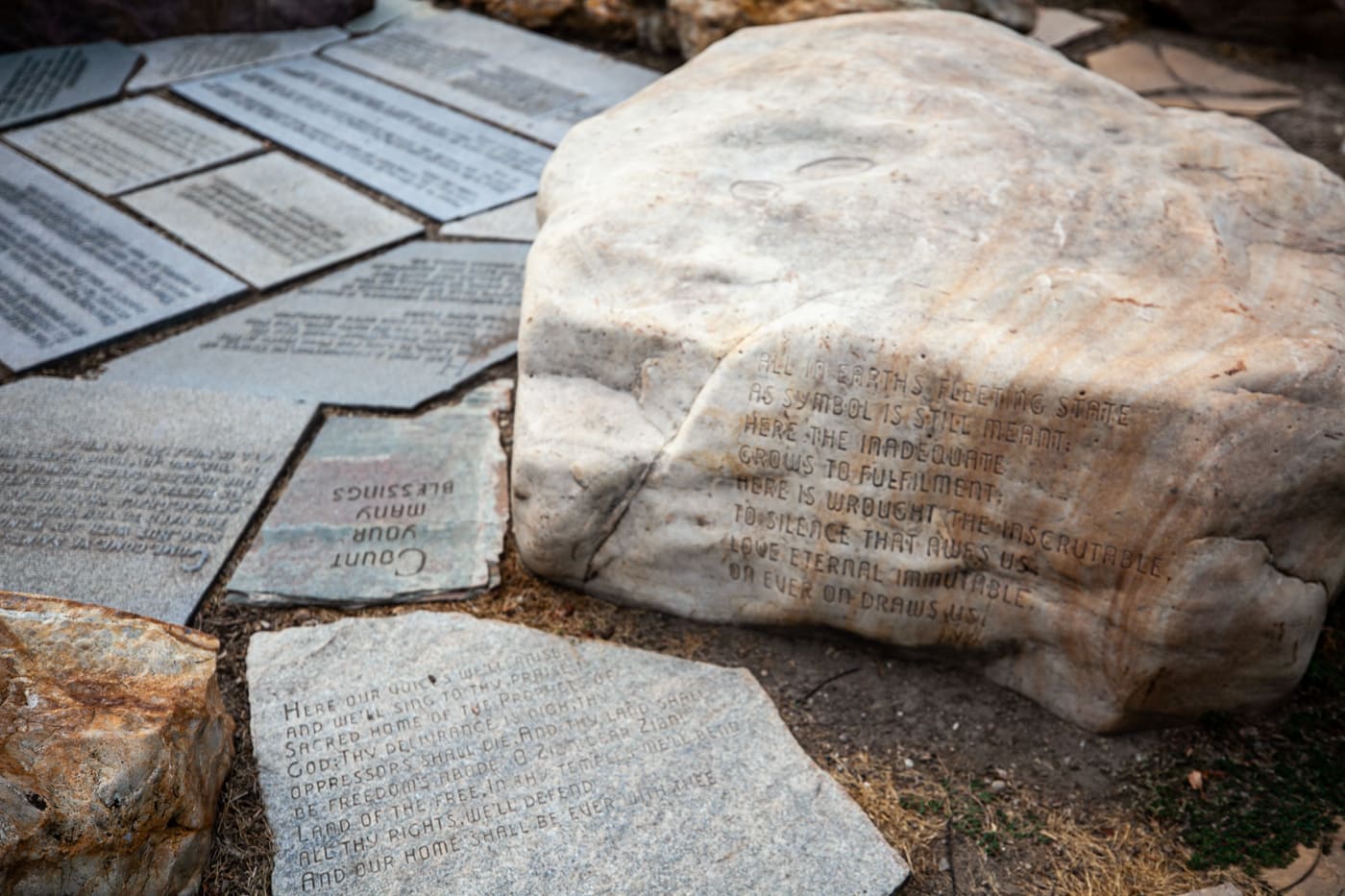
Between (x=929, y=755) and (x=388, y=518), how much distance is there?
142 centimetres

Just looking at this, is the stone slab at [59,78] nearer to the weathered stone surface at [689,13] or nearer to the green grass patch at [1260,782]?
the weathered stone surface at [689,13]

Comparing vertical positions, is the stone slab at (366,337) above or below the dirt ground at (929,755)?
above

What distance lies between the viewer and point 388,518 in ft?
9.60

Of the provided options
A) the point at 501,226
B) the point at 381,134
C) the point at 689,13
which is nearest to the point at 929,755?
the point at 501,226

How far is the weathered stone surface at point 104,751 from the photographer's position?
5.92 feet

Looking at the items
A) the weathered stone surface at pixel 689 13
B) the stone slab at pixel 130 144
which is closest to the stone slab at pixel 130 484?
the stone slab at pixel 130 144

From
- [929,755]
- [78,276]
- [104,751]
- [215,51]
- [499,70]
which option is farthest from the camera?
[215,51]

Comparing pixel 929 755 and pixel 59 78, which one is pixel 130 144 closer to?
pixel 59 78

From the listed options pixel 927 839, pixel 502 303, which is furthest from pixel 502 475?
pixel 927 839

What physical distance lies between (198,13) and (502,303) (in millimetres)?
3195

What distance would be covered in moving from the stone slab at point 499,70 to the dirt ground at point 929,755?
2774mm

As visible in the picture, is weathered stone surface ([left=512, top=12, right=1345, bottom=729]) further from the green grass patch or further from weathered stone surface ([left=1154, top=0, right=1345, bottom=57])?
weathered stone surface ([left=1154, top=0, right=1345, bottom=57])

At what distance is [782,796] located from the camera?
2289mm

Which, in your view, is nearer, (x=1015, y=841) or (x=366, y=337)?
(x=1015, y=841)
